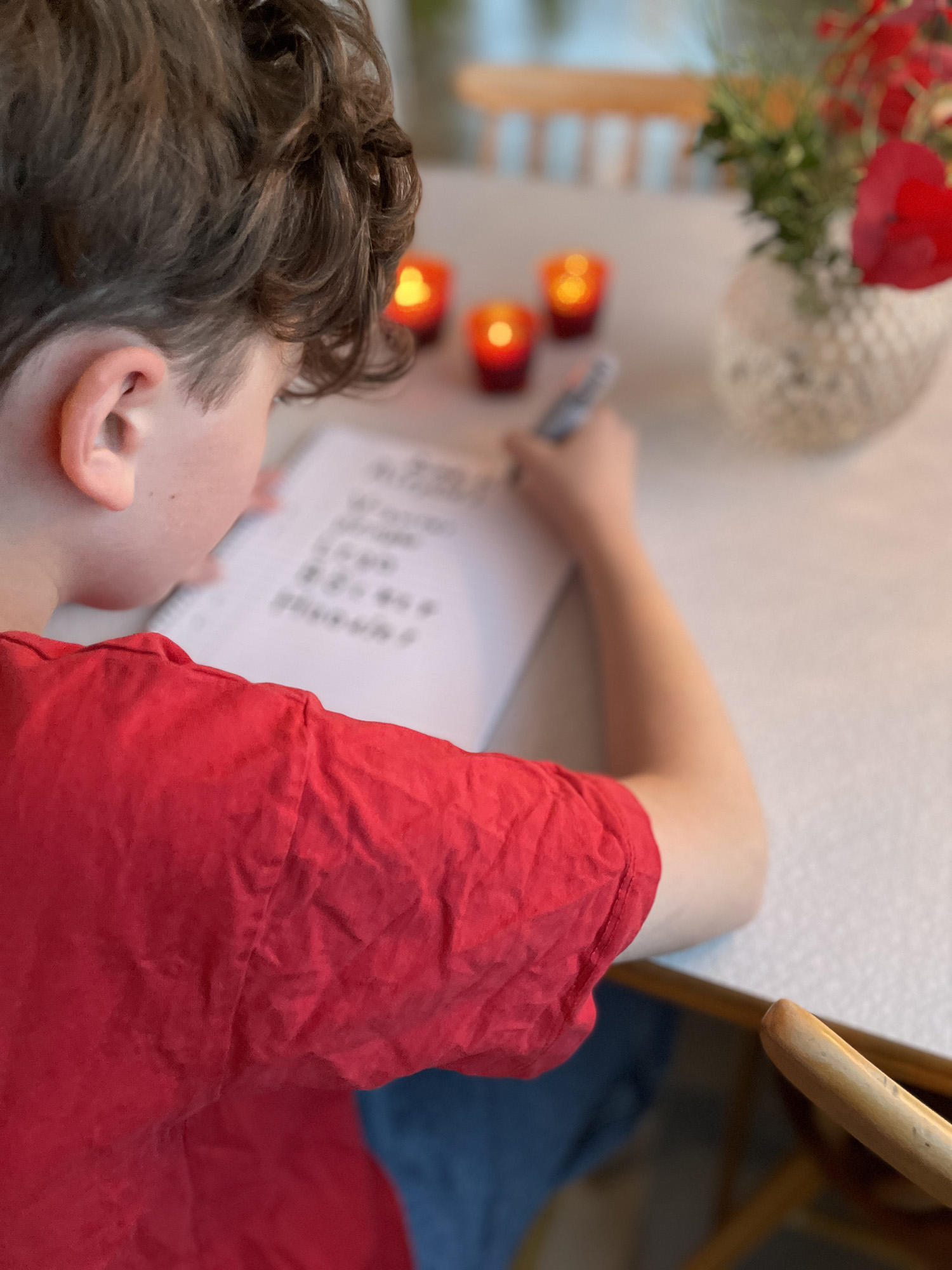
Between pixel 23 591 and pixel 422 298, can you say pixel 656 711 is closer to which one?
pixel 23 591

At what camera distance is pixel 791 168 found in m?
0.77

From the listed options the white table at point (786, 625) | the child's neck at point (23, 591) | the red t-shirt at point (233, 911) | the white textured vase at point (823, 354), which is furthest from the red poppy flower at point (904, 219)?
the child's neck at point (23, 591)

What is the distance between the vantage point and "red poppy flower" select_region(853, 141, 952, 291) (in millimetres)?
683

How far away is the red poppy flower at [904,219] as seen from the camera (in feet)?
2.24

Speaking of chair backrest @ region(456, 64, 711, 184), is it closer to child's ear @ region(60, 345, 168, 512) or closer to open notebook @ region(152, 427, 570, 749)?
open notebook @ region(152, 427, 570, 749)

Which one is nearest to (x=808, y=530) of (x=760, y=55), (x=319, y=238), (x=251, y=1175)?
(x=760, y=55)

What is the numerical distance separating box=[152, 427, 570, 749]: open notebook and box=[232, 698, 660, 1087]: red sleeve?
0.22 meters

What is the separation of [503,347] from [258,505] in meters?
0.28

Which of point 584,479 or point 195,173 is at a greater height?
point 195,173

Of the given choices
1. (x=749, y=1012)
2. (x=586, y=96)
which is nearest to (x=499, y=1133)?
(x=749, y=1012)

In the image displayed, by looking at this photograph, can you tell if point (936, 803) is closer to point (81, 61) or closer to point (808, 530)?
point (808, 530)

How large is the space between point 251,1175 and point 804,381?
0.70 m

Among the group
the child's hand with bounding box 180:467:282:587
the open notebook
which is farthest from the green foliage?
the child's hand with bounding box 180:467:282:587

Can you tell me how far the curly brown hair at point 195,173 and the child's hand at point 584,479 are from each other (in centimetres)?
31
